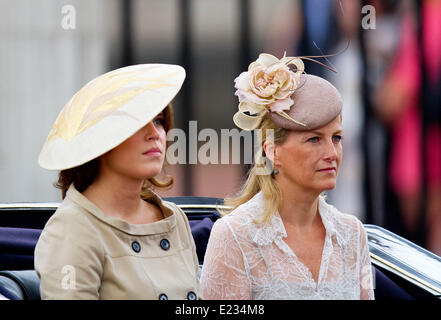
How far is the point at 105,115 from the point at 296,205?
64 centimetres

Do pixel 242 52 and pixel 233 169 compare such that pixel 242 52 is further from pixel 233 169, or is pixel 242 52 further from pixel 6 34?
pixel 6 34

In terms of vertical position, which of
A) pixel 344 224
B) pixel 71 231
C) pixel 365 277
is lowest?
pixel 365 277

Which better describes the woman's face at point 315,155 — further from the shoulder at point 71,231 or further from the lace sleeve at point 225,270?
the shoulder at point 71,231

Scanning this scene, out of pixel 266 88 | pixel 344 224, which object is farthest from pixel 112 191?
pixel 344 224

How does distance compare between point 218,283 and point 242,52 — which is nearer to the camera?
point 218,283

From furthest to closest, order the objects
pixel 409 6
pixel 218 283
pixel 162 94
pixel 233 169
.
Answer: pixel 409 6 < pixel 233 169 < pixel 218 283 < pixel 162 94

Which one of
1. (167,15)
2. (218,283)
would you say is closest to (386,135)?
(167,15)

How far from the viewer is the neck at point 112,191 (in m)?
1.54

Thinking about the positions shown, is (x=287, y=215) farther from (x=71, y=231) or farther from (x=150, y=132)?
(x=71, y=231)

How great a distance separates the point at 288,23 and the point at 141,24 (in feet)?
2.49

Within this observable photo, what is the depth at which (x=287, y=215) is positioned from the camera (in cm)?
188

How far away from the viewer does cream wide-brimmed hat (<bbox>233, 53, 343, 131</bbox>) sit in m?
1.80

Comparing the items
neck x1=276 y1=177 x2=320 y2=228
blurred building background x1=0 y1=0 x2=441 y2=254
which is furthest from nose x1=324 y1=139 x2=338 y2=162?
blurred building background x1=0 y1=0 x2=441 y2=254

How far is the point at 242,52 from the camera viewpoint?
360 cm
